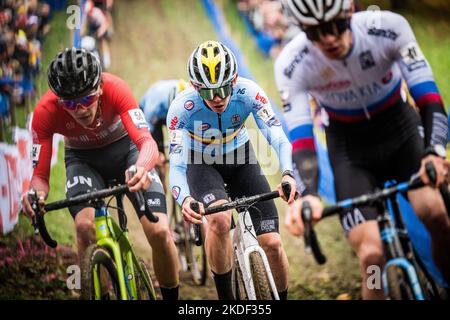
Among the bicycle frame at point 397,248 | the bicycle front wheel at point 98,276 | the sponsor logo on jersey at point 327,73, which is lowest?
the bicycle frame at point 397,248

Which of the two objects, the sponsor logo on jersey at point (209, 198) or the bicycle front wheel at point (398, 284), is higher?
the sponsor logo on jersey at point (209, 198)

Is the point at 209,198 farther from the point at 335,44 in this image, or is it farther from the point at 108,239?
the point at 335,44

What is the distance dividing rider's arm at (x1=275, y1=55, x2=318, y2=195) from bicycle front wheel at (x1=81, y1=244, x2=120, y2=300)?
127cm

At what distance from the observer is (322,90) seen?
3707 mm

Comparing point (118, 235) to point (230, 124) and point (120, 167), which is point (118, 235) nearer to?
point (120, 167)

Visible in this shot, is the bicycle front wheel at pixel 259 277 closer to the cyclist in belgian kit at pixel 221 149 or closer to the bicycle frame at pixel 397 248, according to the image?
the cyclist in belgian kit at pixel 221 149

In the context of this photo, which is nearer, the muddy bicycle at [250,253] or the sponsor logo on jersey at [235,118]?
the muddy bicycle at [250,253]

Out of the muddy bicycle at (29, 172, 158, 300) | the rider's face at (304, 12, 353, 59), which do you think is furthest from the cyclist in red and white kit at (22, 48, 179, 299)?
the rider's face at (304, 12, 353, 59)

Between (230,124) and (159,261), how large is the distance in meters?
1.06

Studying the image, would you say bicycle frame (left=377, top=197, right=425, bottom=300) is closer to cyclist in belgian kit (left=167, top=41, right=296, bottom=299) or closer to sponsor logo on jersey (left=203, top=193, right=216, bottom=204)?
cyclist in belgian kit (left=167, top=41, right=296, bottom=299)

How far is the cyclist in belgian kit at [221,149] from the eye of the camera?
412 centimetres

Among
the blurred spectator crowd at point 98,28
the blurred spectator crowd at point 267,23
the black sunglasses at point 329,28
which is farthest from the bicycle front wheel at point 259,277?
the blurred spectator crowd at point 98,28

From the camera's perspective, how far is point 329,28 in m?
3.47


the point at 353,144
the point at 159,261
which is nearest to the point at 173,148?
the point at 159,261
